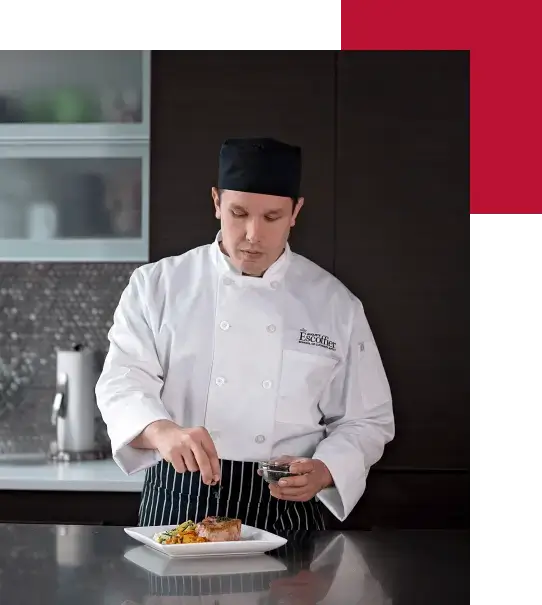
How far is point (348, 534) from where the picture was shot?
1964 millimetres

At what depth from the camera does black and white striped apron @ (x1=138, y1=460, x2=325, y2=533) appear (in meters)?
2.19

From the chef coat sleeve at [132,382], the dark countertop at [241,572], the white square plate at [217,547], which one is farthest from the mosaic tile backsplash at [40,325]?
the white square plate at [217,547]

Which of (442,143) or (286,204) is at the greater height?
(442,143)

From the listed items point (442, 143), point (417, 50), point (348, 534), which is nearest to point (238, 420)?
point (348, 534)

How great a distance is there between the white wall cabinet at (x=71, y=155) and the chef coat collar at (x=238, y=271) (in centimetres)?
76

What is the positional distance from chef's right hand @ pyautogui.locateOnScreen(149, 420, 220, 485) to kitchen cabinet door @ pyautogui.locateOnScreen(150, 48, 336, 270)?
1.14 meters

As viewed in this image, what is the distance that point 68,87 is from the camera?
3254 millimetres

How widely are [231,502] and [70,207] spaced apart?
145 cm

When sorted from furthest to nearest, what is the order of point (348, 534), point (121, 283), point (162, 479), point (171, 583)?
point (121, 283) → point (162, 479) → point (348, 534) → point (171, 583)

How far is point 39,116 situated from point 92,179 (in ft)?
0.90

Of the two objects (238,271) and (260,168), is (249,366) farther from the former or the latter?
(260,168)

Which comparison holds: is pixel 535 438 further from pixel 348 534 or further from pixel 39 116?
pixel 39 116

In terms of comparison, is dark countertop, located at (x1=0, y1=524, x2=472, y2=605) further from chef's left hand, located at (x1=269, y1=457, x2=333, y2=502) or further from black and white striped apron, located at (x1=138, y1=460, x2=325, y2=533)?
black and white striped apron, located at (x1=138, y1=460, x2=325, y2=533)

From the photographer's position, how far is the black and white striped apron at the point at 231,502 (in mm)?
2188
